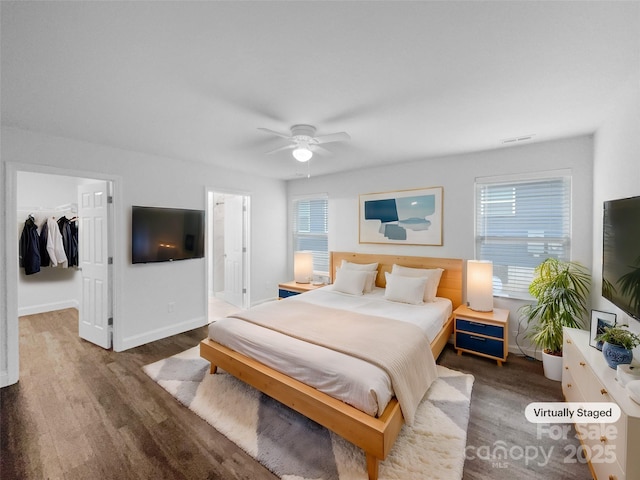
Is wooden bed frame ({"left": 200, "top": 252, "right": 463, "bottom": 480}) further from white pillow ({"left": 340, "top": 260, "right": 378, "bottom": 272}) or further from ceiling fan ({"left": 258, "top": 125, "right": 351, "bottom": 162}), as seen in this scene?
ceiling fan ({"left": 258, "top": 125, "right": 351, "bottom": 162})

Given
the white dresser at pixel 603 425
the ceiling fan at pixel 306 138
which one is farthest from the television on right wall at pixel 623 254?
the ceiling fan at pixel 306 138

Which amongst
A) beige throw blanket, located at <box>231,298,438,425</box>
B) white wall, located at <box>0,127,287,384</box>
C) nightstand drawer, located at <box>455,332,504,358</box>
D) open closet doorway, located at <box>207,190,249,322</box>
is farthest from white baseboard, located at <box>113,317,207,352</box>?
nightstand drawer, located at <box>455,332,504,358</box>

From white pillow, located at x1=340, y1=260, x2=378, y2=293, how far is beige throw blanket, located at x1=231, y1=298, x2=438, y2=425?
1070 mm

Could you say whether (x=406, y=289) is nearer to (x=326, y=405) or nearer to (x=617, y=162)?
(x=326, y=405)

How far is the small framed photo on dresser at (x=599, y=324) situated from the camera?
74.4 inches

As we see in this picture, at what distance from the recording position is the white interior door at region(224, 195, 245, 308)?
499 centimetres

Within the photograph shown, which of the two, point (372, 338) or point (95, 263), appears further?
point (95, 263)

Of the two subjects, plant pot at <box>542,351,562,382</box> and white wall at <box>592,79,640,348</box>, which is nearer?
white wall at <box>592,79,640,348</box>

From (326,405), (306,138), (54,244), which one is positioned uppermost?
(306,138)

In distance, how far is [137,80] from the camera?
1.80 metres

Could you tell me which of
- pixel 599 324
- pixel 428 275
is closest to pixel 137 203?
pixel 428 275

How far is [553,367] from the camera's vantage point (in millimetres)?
2650

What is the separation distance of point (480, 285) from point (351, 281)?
1599mm

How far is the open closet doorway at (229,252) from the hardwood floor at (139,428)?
1.93 metres
